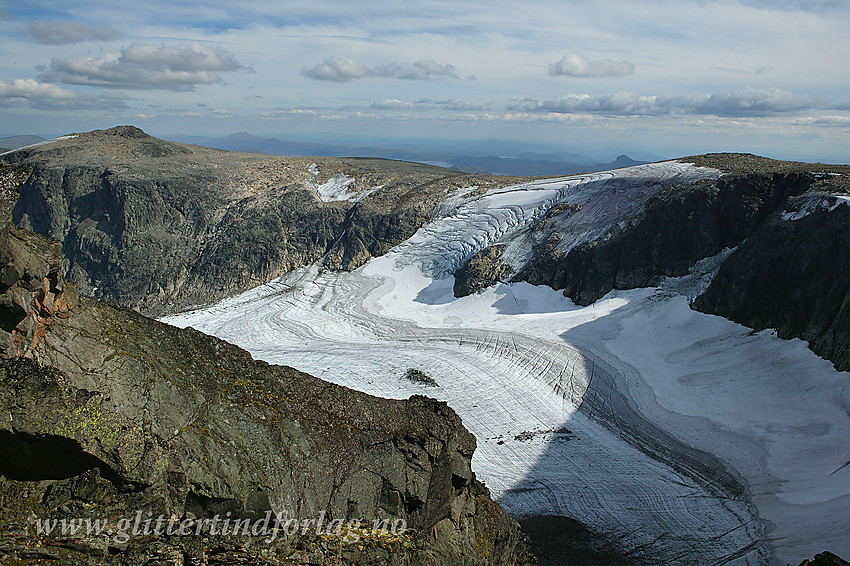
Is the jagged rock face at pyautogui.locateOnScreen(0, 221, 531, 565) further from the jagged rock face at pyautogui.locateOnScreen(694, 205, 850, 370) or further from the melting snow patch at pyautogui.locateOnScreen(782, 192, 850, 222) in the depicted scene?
the melting snow patch at pyautogui.locateOnScreen(782, 192, 850, 222)

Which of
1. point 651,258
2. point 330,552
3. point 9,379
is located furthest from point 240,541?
point 651,258

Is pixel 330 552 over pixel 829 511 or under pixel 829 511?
over

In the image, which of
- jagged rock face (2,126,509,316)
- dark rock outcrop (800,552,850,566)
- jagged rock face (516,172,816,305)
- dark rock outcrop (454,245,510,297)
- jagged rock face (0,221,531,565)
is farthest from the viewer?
jagged rock face (2,126,509,316)

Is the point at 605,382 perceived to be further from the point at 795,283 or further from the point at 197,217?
the point at 197,217

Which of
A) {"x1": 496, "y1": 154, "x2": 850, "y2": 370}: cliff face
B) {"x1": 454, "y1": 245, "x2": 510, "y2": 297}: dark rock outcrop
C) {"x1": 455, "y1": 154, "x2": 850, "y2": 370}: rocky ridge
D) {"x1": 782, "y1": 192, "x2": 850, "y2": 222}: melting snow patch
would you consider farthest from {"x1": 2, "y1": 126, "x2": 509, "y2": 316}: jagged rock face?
{"x1": 782, "y1": 192, "x2": 850, "y2": 222}: melting snow patch

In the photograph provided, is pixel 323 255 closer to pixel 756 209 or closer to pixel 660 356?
pixel 660 356

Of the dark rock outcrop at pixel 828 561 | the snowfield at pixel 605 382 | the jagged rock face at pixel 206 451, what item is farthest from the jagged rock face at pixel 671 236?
the jagged rock face at pixel 206 451
